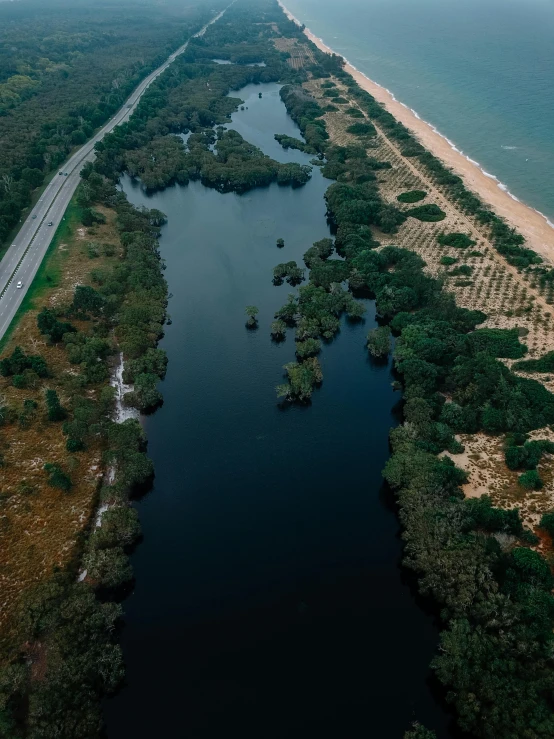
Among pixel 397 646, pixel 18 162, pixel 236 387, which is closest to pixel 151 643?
pixel 397 646

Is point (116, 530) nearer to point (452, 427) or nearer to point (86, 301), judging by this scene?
point (452, 427)

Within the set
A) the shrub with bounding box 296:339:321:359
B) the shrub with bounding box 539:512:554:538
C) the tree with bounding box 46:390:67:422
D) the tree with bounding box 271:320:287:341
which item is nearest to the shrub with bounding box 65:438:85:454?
the tree with bounding box 46:390:67:422

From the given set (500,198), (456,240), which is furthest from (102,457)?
(500,198)

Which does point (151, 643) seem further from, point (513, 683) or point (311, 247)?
point (311, 247)

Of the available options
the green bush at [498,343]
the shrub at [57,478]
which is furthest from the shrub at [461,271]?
the shrub at [57,478]

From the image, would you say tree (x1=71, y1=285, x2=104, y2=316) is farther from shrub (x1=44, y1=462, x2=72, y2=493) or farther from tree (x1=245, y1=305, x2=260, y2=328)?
shrub (x1=44, y1=462, x2=72, y2=493)

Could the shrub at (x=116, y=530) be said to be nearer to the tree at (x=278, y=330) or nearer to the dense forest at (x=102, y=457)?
the dense forest at (x=102, y=457)
